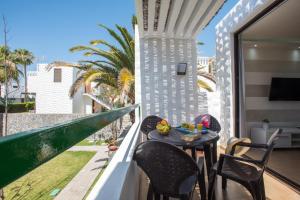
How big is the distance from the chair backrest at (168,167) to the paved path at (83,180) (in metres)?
4.58

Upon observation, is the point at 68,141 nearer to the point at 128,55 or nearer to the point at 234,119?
the point at 234,119

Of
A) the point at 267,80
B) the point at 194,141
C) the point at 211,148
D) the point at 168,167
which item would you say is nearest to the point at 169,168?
the point at 168,167

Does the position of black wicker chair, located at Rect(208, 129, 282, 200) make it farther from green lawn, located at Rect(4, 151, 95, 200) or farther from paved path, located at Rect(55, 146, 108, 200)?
green lawn, located at Rect(4, 151, 95, 200)

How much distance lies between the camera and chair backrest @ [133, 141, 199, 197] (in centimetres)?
158

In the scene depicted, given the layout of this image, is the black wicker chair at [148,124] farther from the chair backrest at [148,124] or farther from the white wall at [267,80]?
the white wall at [267,80]

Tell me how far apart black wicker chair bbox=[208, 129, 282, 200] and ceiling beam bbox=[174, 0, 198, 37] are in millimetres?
2565

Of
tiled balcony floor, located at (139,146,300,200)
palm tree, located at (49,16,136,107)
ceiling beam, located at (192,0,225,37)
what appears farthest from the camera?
palm tree, located at (49,16,136,107)

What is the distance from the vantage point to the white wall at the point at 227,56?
451 cm

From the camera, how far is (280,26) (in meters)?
4.81

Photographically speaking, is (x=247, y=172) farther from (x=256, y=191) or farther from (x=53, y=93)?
(x=53, y=93)

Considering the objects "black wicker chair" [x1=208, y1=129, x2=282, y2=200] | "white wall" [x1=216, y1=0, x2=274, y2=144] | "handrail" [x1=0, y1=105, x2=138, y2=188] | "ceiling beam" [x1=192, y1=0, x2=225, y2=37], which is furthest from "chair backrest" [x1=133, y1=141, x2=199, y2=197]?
"white wall" [x1=216, y1=0, x2=274, y2=144]

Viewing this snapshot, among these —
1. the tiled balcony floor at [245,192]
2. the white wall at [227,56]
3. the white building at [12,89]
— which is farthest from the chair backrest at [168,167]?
the white building at [12,89]

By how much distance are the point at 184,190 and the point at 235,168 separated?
105 centimetres

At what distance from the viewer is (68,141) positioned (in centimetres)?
66
